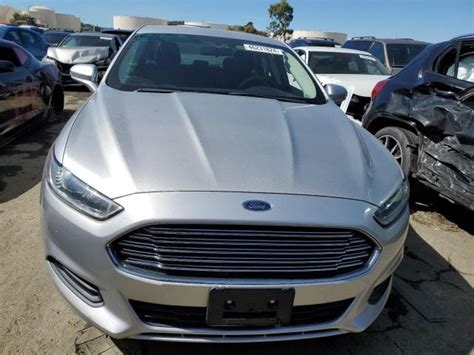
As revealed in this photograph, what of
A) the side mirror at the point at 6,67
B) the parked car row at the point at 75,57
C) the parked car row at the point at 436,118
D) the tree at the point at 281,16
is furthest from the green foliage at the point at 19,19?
the parked car row at the point at 436,118

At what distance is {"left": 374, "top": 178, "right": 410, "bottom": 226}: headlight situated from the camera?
6.57 feet

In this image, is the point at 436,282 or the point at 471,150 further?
the point at 471,150

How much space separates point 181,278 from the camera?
177cm

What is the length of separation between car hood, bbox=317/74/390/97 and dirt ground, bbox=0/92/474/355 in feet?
11.4

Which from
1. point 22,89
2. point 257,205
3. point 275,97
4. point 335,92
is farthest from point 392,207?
point 22,89

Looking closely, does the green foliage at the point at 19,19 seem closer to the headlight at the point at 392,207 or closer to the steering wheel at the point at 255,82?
the steering wheel at the point at 255,82

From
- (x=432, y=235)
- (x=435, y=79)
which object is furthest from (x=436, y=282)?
(x=435, y=79)

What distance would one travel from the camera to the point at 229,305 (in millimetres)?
1785

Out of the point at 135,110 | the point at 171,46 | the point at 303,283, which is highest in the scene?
the point at 171,46

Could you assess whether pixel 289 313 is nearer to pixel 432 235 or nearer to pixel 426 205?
pixel 432 235

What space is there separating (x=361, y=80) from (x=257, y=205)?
612 cm

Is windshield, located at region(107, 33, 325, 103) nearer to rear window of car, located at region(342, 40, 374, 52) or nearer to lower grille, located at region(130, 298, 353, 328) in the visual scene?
lower grille, located at region(130, 298, 353, 328)

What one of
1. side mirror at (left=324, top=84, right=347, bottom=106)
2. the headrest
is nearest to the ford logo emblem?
the headrest

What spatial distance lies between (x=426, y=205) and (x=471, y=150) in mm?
1099
